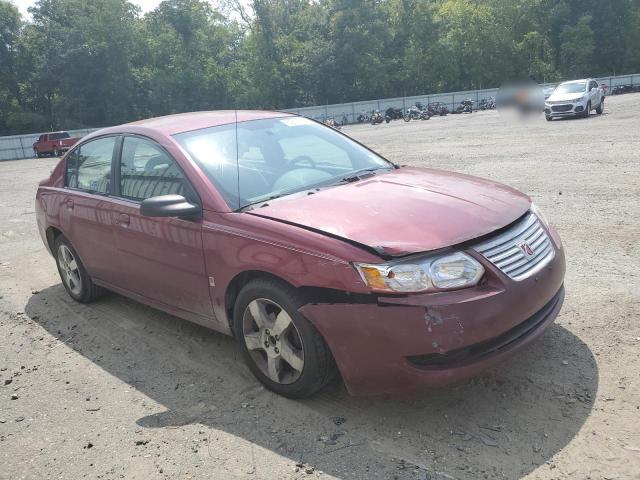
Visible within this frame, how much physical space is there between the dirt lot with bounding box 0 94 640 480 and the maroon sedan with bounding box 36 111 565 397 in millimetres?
292

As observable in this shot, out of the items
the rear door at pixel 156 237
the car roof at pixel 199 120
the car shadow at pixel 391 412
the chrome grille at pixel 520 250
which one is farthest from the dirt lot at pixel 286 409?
the car roof at pixel 199 120

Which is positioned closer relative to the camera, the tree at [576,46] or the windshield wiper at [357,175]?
the windshield wiper at [357,175]

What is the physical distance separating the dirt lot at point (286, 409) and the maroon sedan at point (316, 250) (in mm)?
292

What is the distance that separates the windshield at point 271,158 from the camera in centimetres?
364

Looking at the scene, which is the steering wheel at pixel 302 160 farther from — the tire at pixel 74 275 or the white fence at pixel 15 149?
the white fence at pixel 15 149

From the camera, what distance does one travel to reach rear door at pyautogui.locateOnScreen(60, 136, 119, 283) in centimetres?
443

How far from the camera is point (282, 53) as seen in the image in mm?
65750

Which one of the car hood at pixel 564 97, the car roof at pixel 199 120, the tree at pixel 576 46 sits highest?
the tree at pixel 576 46

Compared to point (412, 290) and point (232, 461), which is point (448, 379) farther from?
point (232, 461)

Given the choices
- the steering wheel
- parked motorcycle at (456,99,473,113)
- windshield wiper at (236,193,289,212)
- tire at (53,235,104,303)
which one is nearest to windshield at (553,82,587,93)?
parked motorcycle at (456,99,473,113)

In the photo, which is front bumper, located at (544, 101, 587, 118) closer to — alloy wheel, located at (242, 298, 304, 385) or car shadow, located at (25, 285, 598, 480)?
car shadow, located at (25, 285, 598, 480)

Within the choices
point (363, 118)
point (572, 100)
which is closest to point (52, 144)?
point (363, 118)

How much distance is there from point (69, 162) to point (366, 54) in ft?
208

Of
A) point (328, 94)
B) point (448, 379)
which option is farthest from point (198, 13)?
point (448, 379)
